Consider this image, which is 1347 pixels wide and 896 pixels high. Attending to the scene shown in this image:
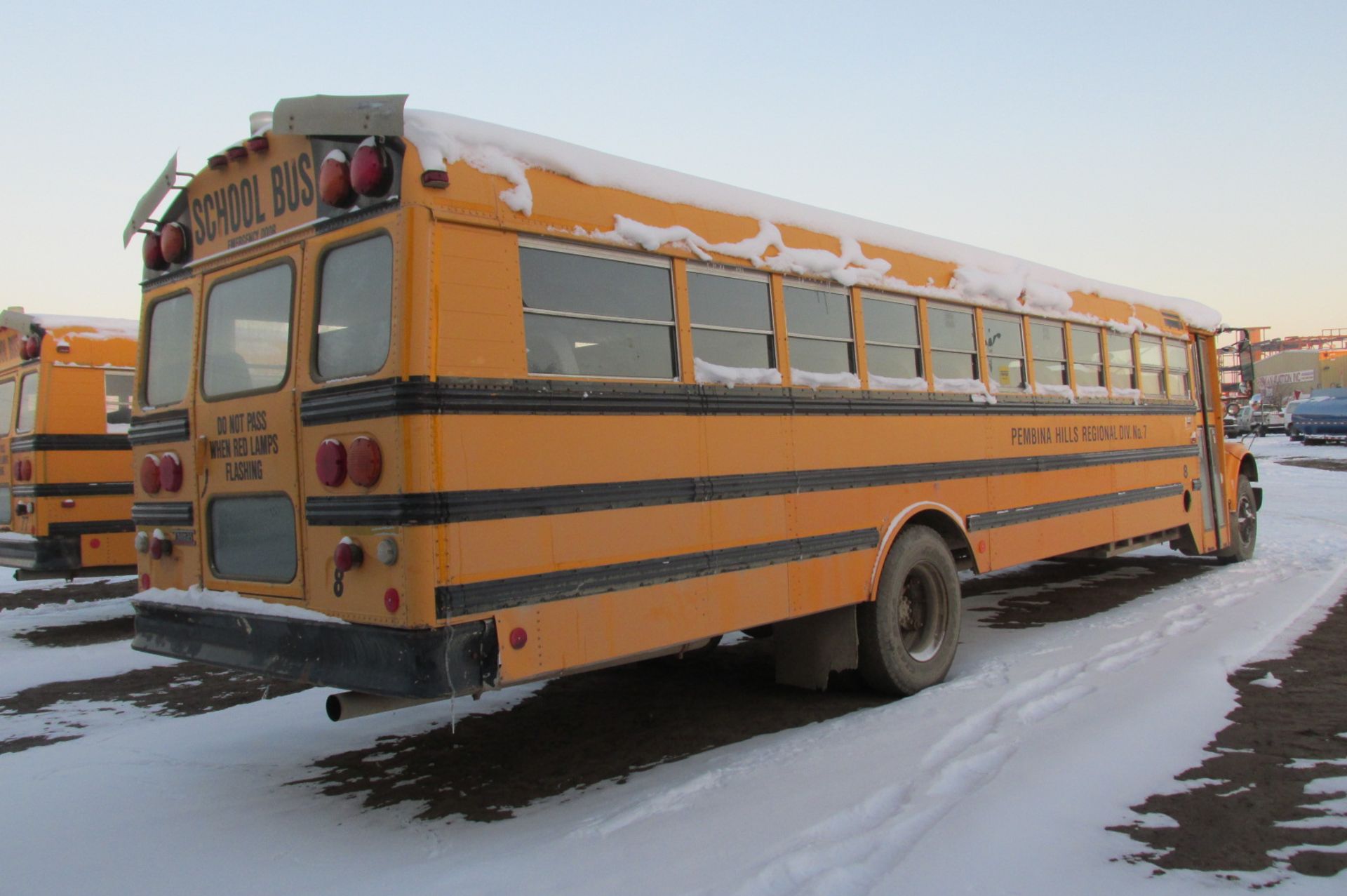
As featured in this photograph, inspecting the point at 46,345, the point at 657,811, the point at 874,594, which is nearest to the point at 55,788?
the point at 657,811

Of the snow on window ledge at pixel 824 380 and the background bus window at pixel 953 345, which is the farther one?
the background bus window at pixel 953 345

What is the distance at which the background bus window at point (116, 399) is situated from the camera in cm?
923

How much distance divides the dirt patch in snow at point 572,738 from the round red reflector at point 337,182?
2420 millimetres

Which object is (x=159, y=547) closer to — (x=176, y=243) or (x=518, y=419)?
(x=176, y=243)

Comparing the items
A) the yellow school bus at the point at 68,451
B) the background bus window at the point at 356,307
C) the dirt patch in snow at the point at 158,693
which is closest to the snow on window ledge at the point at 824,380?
the background bus window at the point at 356,307

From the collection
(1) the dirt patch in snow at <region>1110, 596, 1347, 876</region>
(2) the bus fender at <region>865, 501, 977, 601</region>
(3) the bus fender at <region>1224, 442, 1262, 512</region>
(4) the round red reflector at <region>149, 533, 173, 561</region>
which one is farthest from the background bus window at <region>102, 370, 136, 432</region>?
(3) the bus fender at <region>1224, 442, 1262, 512</region>

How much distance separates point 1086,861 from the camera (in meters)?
3.02

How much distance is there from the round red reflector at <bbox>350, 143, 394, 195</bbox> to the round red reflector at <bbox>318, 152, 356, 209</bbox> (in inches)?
4.4

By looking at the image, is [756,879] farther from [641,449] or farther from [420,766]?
[420,766]

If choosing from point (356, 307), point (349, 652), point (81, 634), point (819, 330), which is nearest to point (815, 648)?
point (819, 330)

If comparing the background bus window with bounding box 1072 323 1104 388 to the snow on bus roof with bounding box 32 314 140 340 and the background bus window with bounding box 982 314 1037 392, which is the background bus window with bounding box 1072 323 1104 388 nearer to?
the background bus window with bounding box 982 314 1037 392

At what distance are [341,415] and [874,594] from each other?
2968 millimetres

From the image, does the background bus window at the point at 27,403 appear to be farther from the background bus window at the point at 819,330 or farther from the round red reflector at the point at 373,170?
the background bus window at the point at 819,330

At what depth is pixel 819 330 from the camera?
5.22m
